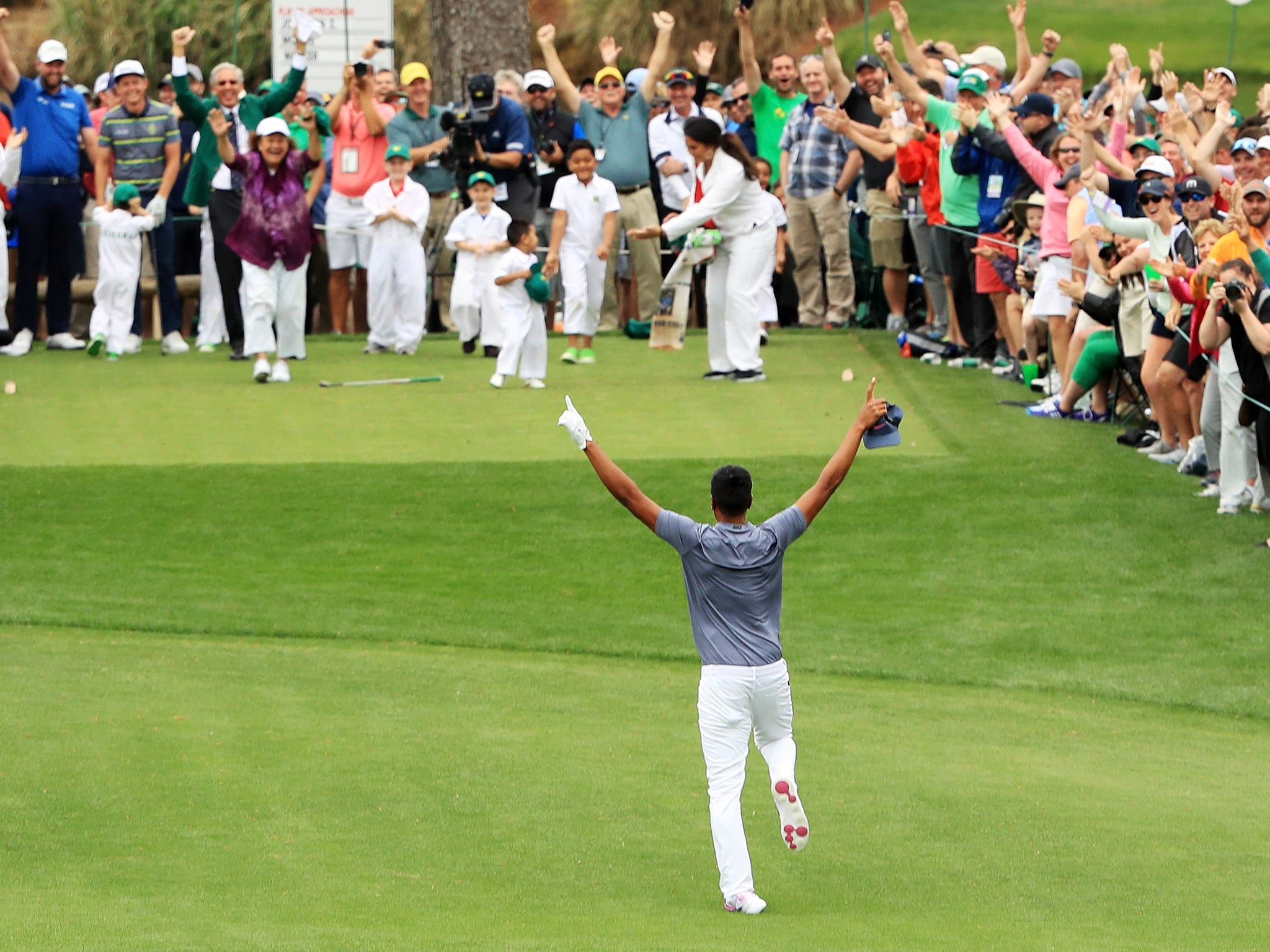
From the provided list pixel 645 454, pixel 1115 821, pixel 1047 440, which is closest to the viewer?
pixel 1115 821

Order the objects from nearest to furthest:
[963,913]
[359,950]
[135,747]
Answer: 1. [359,950]
2. [963,913]
3. [135,747]

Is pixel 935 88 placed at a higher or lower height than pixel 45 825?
higher

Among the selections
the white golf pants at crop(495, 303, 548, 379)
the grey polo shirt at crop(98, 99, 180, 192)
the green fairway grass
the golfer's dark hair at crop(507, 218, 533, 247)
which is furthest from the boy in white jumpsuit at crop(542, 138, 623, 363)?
the grey polo shirt at crop(98, 99, 180, 192)

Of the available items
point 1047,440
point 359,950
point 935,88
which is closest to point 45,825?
point 359,950

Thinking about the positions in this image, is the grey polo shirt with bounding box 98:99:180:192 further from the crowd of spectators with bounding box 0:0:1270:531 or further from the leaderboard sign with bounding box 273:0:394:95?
the leaderboard sign with bounding box 273:0:394:95

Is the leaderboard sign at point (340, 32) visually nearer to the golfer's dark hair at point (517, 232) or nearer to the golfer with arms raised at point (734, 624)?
the golfer's dark hair at point (517, 232)

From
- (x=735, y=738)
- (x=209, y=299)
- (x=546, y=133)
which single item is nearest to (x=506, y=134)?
(x=546, y=133)

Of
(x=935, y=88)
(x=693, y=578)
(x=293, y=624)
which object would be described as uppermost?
(x=935, y=88)

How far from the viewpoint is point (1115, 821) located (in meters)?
7.65

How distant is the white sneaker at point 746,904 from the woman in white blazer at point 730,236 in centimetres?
1008

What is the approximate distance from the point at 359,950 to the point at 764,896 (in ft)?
5.03

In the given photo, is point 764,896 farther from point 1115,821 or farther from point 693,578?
point 1115,821

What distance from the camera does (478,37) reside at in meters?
23.5

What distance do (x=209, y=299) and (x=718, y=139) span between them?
234 inches
